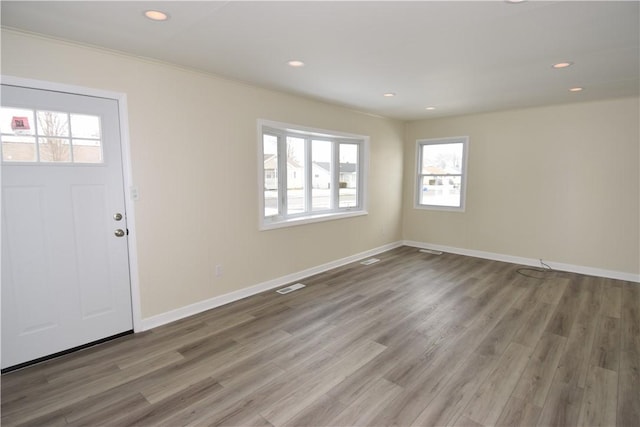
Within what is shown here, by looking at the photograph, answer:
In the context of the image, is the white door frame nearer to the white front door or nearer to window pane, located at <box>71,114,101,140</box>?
the white front door

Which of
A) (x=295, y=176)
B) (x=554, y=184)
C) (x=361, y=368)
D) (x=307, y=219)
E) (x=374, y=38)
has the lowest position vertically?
(x=361, y=368)

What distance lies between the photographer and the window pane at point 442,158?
19.3 ft

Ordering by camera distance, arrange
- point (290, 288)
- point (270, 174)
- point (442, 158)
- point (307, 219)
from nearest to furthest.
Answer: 1. point (290, 288)
2. point (270, 174)
3. point (307, 219)
4. point (442, 158)

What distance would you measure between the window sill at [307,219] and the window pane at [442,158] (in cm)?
173

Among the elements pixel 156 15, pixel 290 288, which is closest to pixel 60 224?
pixel 156 15

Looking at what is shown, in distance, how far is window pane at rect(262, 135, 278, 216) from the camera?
4176 mm

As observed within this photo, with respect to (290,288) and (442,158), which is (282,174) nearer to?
(290,288)

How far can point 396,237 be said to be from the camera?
21.3 feet

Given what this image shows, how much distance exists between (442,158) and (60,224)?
575cm

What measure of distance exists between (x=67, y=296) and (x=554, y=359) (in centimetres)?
401

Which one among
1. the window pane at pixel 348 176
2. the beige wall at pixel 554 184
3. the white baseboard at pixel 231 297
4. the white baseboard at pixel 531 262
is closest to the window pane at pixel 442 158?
the beige wall at pixel 554 184

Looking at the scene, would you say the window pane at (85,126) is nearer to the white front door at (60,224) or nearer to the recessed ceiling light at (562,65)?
the white front door at (60,224)

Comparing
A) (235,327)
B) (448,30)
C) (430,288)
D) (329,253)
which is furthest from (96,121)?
(430,288)

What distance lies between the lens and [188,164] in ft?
10.6
